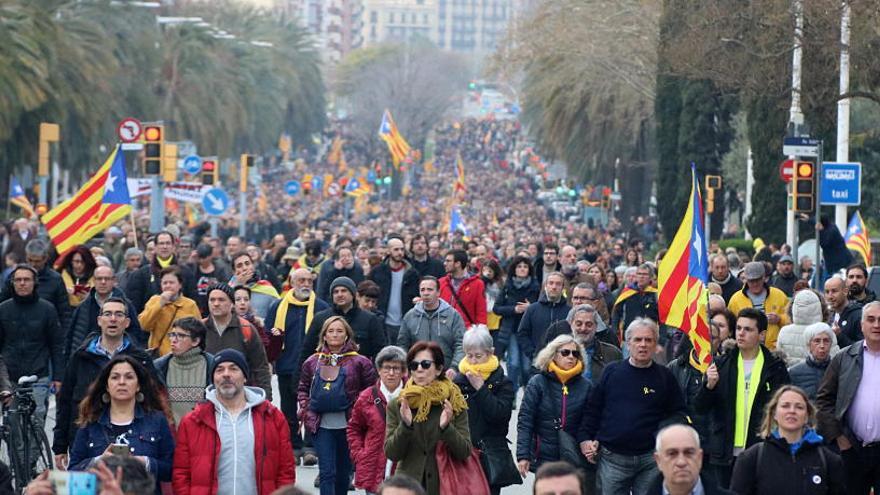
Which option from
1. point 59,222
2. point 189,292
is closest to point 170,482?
point 189,292

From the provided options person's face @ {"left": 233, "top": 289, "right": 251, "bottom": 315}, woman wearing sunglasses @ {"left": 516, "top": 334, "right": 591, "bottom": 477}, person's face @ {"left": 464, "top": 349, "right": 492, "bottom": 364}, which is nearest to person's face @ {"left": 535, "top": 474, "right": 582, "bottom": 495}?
woman wearing sunglasses @ {"left": 516, "top": 334, "right": 591, "bottom": 477}

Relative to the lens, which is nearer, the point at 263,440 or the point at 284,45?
the point at 263,440

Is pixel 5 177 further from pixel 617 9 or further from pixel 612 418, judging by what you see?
pixel 612 418

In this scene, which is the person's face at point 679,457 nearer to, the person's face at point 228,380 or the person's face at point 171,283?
the person's face at point 228,380

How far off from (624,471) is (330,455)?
2536 mm

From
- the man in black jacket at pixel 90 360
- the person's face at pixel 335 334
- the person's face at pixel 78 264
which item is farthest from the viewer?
the person's face at pixel 78 264

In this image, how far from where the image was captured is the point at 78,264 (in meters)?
→ 16.9

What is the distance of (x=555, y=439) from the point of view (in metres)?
11.2

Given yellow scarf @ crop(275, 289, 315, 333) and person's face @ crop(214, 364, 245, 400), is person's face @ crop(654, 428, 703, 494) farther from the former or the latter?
yellow scarf @ crop(275, 289, 315, 333)

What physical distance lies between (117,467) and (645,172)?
2265 inches

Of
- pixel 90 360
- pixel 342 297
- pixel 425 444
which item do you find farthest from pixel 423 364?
pixel 342 297

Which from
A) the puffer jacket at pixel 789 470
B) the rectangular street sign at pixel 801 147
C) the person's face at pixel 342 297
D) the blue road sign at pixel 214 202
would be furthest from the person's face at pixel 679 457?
the blue road sign at pixel 214 202

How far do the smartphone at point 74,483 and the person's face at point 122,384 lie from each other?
11.2ft

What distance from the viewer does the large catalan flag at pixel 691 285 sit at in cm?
1213
